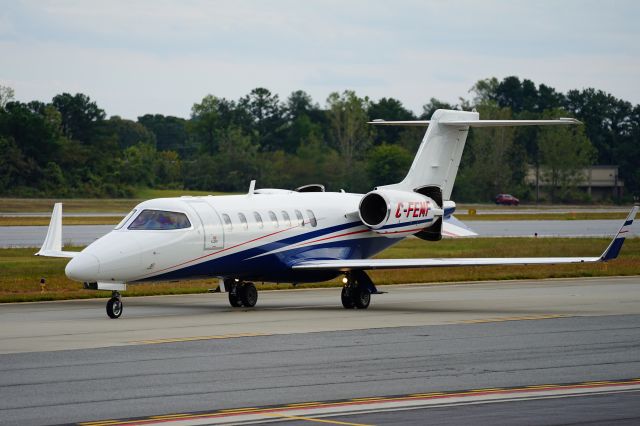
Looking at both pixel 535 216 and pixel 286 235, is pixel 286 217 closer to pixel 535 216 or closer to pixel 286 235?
pixel 286 235

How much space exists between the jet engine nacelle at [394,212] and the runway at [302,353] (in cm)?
186

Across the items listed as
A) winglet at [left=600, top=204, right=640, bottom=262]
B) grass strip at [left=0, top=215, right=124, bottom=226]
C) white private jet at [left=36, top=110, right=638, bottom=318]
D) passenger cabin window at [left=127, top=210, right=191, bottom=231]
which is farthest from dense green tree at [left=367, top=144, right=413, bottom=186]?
winglet at [left=600, top=204, right=640, bottom=262]

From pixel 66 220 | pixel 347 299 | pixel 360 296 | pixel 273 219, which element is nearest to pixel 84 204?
pixel 66 220

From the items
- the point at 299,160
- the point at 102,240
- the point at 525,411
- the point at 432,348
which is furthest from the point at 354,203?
the point at 299,160

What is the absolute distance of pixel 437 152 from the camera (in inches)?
1265

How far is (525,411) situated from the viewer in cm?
1366

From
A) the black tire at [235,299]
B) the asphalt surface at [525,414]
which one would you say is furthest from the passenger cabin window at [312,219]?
the asphalt surface at [525,414]

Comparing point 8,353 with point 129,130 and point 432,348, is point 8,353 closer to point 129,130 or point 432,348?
point 432,348

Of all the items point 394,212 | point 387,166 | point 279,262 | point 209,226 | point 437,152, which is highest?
point 387,166

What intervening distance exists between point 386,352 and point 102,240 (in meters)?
8.08

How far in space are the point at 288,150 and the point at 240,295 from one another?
89047 mm

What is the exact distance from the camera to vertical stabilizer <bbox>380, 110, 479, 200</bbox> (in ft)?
105

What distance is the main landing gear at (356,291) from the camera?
27.5m

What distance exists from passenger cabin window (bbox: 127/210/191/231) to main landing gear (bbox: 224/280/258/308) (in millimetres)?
2731
